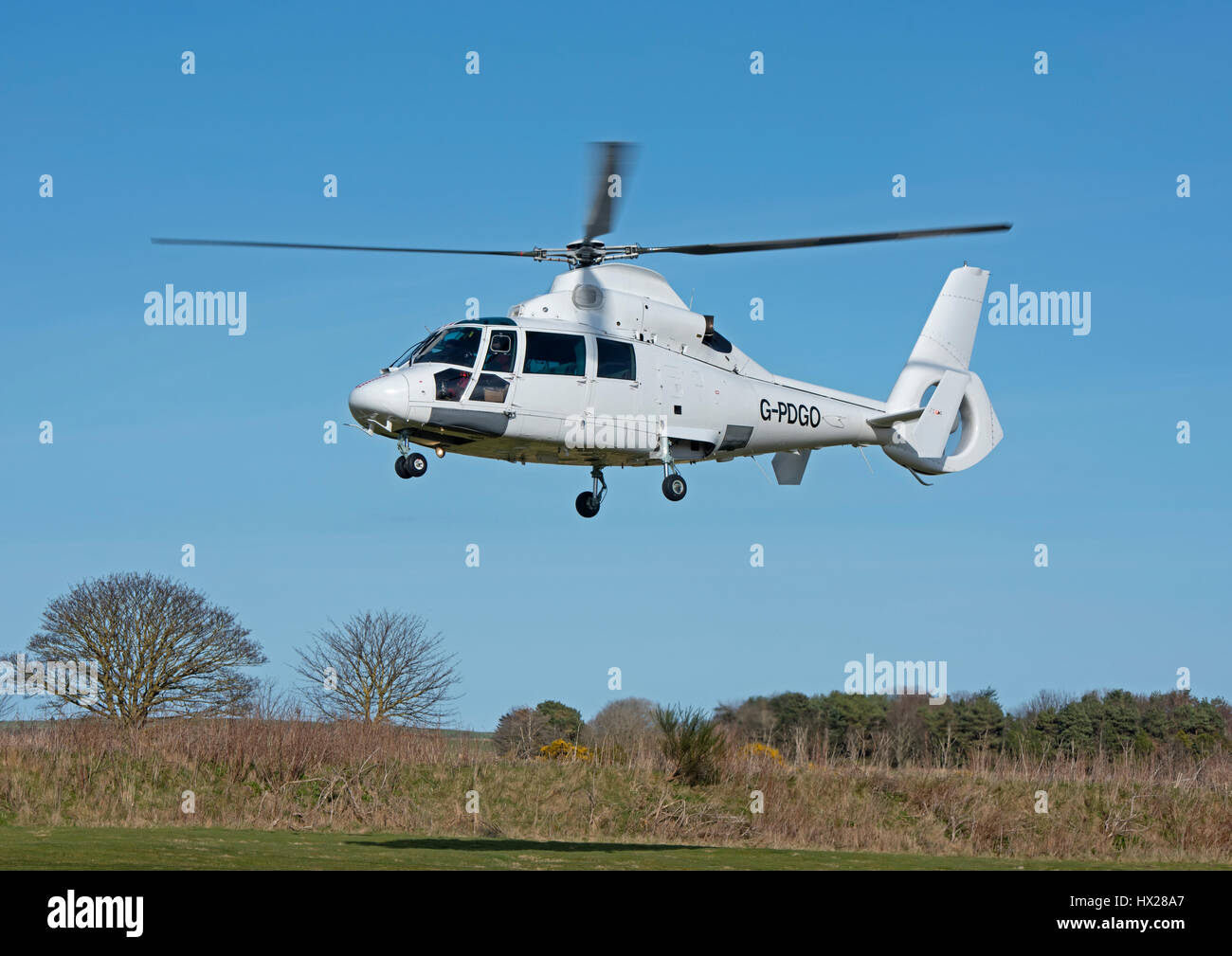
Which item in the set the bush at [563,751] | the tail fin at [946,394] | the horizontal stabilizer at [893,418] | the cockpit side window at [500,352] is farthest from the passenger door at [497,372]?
the bush at [563,751]

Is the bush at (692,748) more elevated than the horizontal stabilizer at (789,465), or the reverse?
the horizontal stabilizer at (789,465)

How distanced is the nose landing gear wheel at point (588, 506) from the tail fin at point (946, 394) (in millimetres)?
8490

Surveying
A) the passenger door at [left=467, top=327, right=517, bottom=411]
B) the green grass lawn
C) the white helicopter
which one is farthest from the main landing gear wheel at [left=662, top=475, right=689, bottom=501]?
the green grass lawn

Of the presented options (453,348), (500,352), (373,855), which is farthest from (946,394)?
(373,855)

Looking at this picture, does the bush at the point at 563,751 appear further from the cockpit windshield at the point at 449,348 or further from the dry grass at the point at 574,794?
the cockpit windshield at the point at 449,348

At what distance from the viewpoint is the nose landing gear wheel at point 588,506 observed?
28.7m

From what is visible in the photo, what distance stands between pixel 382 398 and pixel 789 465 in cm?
1114

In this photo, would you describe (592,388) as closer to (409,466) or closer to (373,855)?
(409,466)

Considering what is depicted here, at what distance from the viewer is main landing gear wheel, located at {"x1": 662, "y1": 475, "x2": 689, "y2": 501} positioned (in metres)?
27.9

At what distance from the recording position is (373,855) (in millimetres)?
20672

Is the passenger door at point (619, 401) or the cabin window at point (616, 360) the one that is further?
the cabin window at point (616, 360)

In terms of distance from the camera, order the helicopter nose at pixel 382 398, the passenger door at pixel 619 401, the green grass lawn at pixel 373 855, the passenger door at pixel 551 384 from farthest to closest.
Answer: the passenger door at pixel 619 401
the passenger door at pixel 551 384
the helicopter nose at pixel 382 398
the green grass lawn at pixel 373 855

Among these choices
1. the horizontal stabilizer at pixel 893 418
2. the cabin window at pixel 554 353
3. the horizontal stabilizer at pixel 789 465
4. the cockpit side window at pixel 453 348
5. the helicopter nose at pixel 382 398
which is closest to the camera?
the helicopter nose at pixel 382 398
